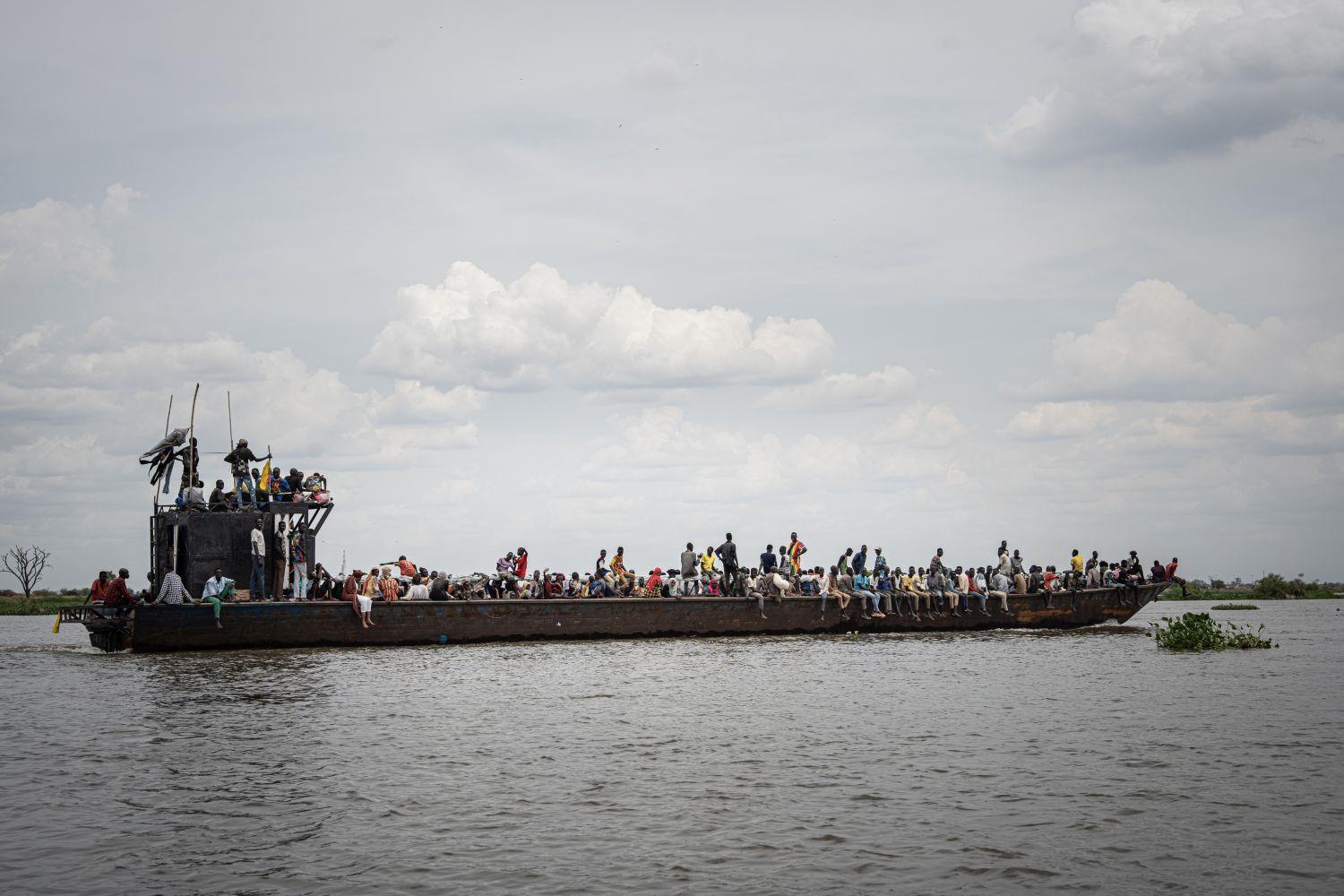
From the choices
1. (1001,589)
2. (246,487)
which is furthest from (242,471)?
(1001,589)

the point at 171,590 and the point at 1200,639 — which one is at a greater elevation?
the point at 171,590

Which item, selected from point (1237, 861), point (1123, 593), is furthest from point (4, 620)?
point (1237, 861)

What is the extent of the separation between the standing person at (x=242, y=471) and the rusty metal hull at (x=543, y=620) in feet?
11.0

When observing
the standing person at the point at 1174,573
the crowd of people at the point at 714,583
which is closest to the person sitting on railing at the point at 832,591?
the crowd of people at the point at 714,583

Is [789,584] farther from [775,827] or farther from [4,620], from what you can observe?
[4,620]

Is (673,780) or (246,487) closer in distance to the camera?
(673,780)

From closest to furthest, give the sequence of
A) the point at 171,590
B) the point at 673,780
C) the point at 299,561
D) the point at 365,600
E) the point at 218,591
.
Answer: the point at 673,780
the point at 171,590
the point at 218,591
the point at 365,600
the point at 299,561

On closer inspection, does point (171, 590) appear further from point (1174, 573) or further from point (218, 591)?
point (1174, 573)

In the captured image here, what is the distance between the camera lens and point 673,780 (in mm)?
→ 13750

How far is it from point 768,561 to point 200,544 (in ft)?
54.3

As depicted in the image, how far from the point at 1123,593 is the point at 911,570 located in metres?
8.11

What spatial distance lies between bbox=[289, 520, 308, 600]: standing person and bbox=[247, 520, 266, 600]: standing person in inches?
29.8

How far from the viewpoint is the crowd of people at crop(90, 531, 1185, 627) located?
98.5 feet

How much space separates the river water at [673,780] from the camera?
388 inches
